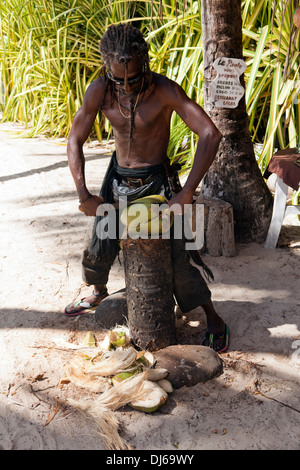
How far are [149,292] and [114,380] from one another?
43 cm

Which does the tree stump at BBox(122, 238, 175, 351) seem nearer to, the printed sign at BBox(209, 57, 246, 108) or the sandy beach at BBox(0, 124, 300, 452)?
the sandy beach at BBox(0, 124, 300, 452)

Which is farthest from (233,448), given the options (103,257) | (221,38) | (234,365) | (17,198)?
(17,198)

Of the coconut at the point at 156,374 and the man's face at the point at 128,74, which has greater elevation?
the man's face at the point at 128,74

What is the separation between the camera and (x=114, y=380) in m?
2.17

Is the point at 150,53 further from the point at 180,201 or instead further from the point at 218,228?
the point at 180,201

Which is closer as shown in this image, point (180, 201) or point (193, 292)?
point (180, 201)

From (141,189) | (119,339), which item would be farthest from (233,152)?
(119,339)

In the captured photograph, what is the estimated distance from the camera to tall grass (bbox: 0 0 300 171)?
4.19 m

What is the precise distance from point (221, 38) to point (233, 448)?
258 cm

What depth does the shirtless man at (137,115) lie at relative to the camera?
6.80 feet

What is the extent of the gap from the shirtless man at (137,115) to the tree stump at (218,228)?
101cm

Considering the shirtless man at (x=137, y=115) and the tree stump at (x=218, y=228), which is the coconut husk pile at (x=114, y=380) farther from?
the tree stump at (x=218, y=228)

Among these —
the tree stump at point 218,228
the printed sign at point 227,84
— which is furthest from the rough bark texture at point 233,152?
the tree stump at point 218,228
